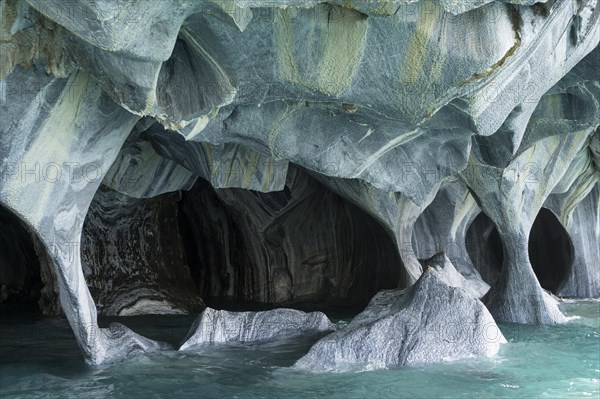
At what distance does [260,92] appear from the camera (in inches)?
231

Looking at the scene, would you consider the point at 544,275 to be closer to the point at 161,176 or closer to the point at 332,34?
the point at 161,176

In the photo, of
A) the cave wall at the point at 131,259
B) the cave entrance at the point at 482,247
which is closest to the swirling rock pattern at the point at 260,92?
the cave wall at the point at 131,259

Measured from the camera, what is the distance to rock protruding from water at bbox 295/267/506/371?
6480 millimetres

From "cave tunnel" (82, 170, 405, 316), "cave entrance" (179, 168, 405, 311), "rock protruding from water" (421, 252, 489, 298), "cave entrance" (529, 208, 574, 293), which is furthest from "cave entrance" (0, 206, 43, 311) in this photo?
"cave entrance" (529, 208, 574, 293)

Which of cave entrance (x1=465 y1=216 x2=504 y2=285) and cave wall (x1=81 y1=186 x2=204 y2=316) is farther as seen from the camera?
cave entrance (x1=465 y1=216 x2=504 y2=285)

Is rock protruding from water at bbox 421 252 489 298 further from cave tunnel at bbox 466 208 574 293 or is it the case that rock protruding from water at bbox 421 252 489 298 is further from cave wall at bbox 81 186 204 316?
cave tunnel at bbox 466 208 574 293

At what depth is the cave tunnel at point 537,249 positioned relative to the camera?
1468 cm

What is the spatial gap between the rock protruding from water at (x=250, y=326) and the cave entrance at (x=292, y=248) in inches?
157

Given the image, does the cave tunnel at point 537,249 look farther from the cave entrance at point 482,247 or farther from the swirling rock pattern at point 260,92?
the swirling rock pattern at point 260,92

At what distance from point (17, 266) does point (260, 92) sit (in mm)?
9585

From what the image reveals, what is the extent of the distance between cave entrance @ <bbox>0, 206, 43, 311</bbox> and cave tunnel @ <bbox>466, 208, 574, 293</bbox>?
7.71m

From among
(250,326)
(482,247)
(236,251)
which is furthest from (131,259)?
(482,247)

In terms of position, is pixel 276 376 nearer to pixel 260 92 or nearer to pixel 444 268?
pixel 260 92

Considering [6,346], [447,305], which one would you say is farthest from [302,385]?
[6,346]
